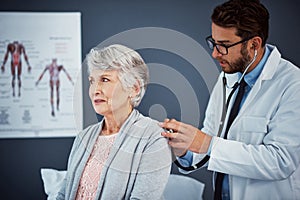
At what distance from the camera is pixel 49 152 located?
2.59 m

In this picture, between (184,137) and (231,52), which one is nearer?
(184,137)

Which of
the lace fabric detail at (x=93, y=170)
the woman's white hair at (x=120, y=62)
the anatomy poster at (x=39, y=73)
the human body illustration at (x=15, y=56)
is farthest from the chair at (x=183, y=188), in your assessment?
the human body illustration at (x=15, y=56)

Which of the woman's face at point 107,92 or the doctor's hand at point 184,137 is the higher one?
the woman's face at point 107,92

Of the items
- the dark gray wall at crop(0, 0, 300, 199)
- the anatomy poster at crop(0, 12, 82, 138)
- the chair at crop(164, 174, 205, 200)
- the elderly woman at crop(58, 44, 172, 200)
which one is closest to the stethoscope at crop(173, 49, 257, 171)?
the elderly woman at crop(58, 44, 172, 200)

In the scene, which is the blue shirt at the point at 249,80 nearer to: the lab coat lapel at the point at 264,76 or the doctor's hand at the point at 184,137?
the lab coat lapel at the point at 264,76

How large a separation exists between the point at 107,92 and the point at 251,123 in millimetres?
554

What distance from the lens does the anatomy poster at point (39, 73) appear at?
8.29 feet

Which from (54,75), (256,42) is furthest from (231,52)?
(54,75)

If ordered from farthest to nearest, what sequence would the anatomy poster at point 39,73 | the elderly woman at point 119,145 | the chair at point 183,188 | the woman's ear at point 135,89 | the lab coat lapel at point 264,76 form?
the anatomy poster at point 39,73
the chair at point 183,188
the lab coat lapel at point 264,76
the woman's ear at point 135,89
the elderly woman at point 119,145

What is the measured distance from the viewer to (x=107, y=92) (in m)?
1.67

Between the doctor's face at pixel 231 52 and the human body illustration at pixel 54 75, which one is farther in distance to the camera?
the human body illustration at pixel 54 75

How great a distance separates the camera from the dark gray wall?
2547 mm

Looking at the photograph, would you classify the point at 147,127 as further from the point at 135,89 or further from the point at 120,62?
the point at 120,62

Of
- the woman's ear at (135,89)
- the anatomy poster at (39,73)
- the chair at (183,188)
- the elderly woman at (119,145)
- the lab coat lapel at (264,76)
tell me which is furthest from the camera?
the anatomy poster at (39,73)
